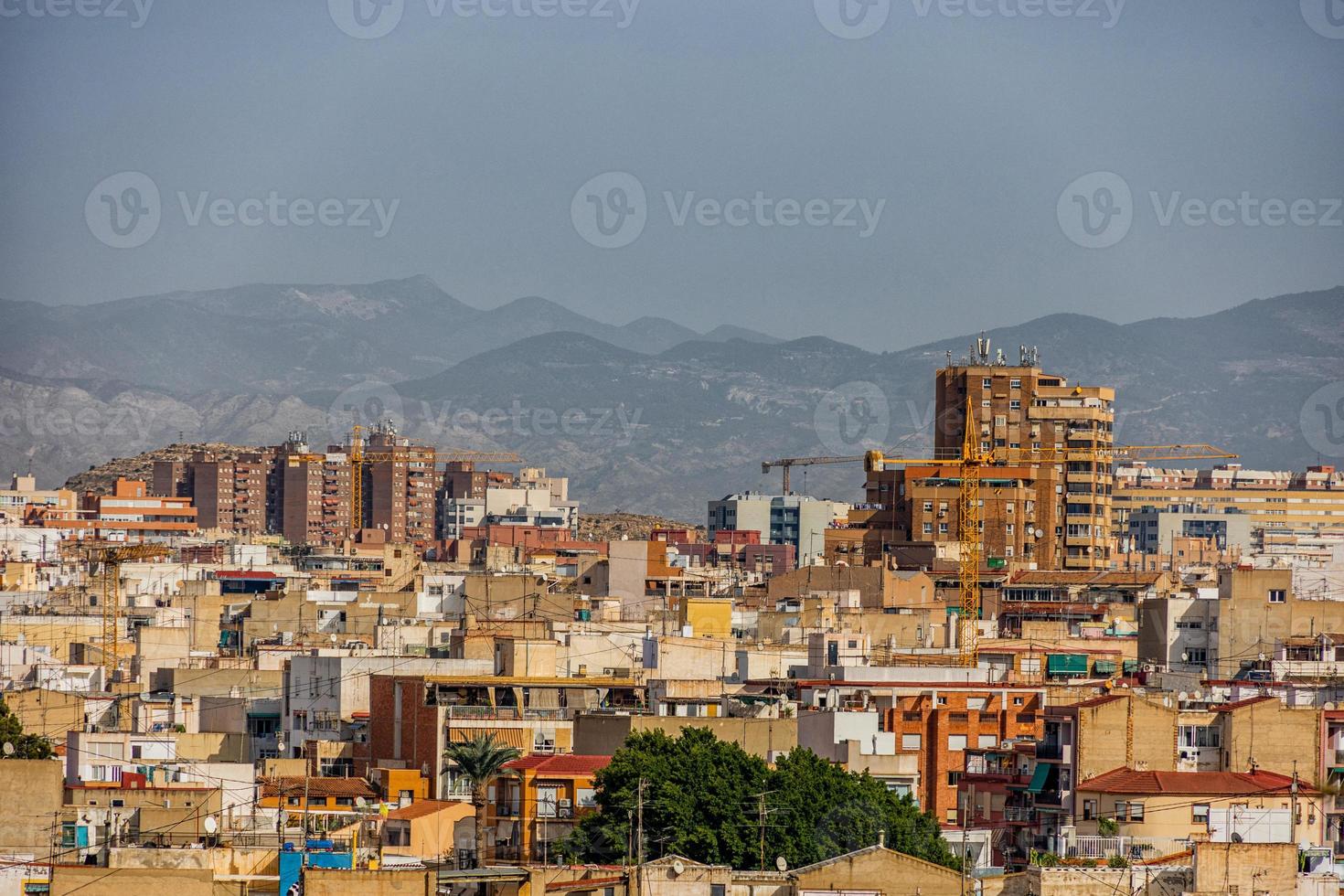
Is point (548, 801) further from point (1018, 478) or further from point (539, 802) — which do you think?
point (1018, 478)

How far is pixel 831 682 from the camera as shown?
1937 inches

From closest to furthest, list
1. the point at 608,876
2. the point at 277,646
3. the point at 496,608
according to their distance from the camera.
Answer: the point at 608,876
the point at 277,646
the point at 496,608

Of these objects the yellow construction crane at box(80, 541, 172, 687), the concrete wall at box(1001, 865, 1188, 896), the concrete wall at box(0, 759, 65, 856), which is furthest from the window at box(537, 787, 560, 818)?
the yellow construction crane at box(80, 541, 172, 687)

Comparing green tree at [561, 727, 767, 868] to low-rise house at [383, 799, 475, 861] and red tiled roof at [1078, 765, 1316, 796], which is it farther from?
red tiled roof at [1078, 765, 1316, 796]

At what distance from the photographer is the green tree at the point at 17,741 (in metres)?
39.3

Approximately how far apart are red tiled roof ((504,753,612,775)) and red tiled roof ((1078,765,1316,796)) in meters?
6.06

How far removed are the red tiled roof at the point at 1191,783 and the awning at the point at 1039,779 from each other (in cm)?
197

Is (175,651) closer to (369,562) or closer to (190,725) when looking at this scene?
(190,725)

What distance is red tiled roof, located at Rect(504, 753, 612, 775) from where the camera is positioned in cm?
3659

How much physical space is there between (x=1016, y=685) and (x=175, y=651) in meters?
23.8

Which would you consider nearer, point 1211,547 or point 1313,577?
point 1313,577

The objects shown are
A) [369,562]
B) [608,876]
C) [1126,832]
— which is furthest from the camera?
[369,562]

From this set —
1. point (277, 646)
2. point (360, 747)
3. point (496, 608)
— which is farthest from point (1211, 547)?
point (360, 747)

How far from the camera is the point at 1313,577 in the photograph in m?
87.3
